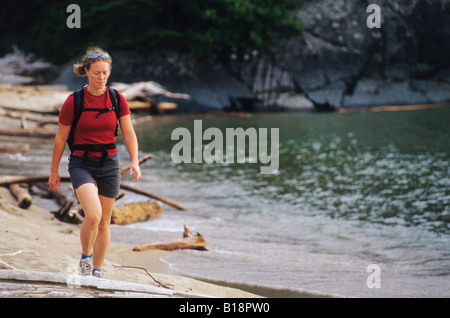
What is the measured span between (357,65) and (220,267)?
3040cm

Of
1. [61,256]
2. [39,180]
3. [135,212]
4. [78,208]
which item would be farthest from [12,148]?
[61,256]

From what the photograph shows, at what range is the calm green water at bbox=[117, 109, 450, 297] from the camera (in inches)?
259

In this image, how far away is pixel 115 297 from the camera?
3.76m

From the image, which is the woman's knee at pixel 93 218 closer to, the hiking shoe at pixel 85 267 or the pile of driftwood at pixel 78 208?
the hiking shoe at pixel 85 267

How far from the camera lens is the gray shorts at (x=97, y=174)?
13.9 ft

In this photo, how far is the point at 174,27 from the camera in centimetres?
3588

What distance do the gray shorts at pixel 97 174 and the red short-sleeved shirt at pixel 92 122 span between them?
0.21 feet

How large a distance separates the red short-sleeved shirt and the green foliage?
2999 centimetres

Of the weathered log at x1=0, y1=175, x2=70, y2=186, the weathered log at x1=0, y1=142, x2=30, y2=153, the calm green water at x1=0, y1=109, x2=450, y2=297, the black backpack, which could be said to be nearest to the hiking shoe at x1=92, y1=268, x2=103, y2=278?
the black backpack

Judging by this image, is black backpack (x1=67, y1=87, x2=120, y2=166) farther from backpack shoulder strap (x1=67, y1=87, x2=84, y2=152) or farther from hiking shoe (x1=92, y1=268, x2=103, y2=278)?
hiking shoe (x1=92, y1=268, x2=103, y2=278)

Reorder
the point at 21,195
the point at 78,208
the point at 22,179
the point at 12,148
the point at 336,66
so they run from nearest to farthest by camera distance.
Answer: the point at 78,208 → the point at 21,195 → the point at 22,179 → the point at 12,148 → the point at 336,66

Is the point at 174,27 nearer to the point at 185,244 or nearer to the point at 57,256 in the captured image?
the point at 185,244

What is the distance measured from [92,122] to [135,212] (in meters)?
4.67

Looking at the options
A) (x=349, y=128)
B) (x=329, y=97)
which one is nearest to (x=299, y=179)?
(x=349, y=128)
